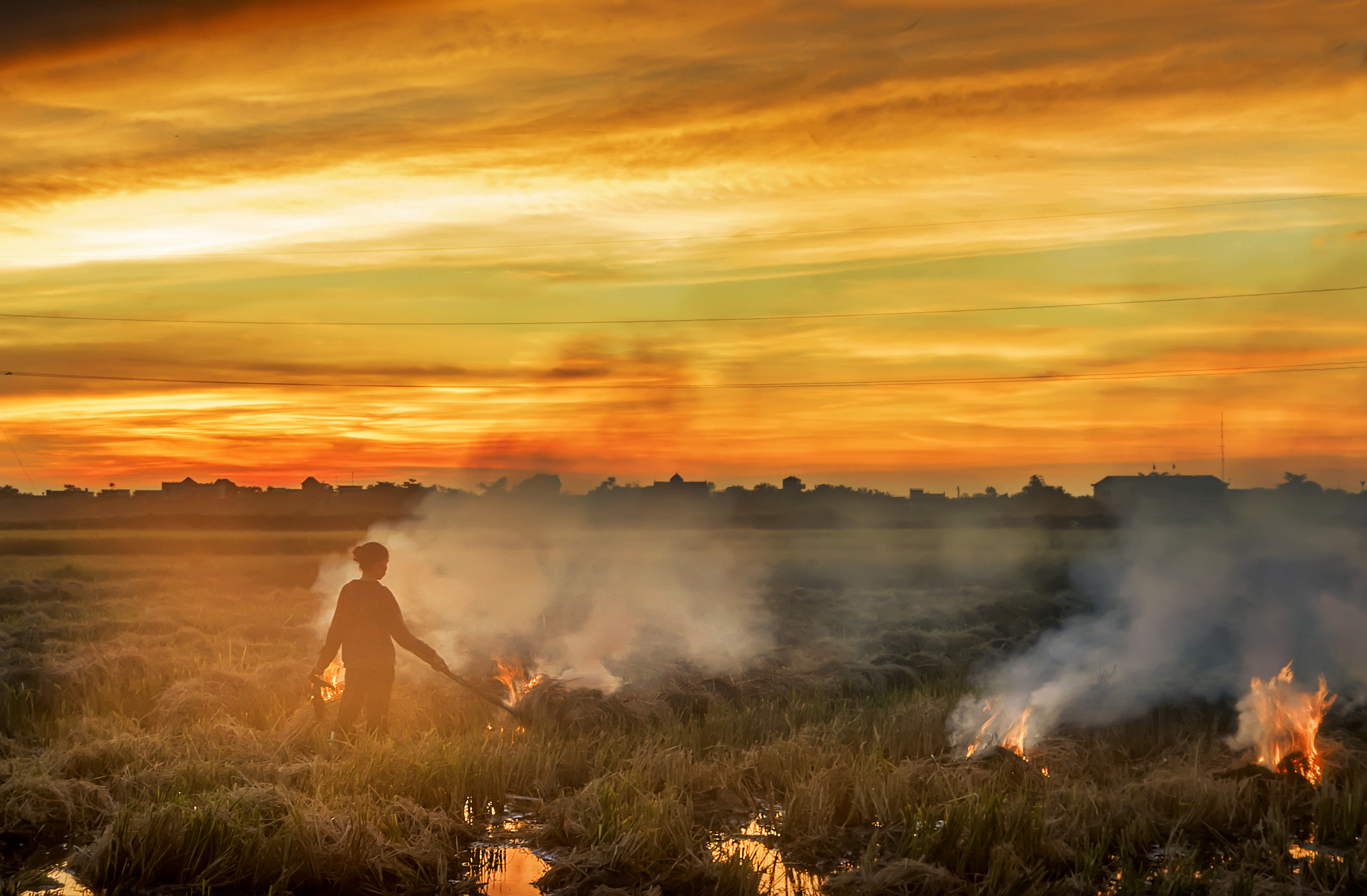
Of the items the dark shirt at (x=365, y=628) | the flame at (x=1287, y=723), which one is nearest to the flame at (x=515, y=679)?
the dark shirt at (x=365, y=628)

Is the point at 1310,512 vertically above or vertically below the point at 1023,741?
above

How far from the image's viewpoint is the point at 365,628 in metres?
10.3

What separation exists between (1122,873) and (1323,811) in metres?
2.73

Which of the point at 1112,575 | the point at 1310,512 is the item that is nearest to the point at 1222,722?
the point at 1310,512

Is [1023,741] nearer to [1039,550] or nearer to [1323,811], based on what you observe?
[1323,811]

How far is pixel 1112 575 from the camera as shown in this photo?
35281mm

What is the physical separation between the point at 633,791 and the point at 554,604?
12.8 metres

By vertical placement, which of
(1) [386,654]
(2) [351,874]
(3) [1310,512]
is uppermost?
(3) [1310,512]

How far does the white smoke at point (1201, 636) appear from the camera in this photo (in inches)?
528

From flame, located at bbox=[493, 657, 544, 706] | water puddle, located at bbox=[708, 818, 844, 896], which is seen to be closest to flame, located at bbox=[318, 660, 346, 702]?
flame, located at bbox=[493, 657, 544, 706]

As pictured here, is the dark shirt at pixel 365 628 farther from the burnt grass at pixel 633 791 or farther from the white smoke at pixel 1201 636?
the white smoke at pixel 1201 636

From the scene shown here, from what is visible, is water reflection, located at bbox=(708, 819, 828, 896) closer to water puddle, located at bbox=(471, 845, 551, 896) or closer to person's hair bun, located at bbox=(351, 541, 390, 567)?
water puddle, located at bbox=(471, 845, 551, 896)

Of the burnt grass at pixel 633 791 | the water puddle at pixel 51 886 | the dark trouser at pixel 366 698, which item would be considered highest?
the dark trouser at pixel 366 698

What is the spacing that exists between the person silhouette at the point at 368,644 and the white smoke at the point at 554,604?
136 inches
